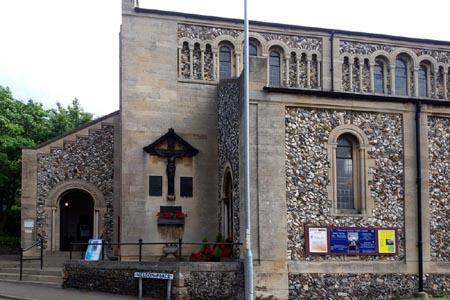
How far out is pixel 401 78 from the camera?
87.4 ft

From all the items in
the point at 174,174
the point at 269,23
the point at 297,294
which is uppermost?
the point at 269,23

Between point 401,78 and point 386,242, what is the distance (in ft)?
31.1

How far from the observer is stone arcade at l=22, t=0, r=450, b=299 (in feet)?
61.7

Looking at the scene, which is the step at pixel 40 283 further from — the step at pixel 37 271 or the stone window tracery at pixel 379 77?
the stone window tracery at pixel 379 77

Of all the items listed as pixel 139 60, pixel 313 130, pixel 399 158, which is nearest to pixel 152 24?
pixel 139 60

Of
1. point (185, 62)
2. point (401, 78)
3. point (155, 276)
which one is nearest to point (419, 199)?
point (401, 78)

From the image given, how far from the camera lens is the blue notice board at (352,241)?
19.0 m

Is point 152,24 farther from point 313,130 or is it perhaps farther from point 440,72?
point 440,72

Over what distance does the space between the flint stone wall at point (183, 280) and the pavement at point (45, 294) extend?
1.40ft

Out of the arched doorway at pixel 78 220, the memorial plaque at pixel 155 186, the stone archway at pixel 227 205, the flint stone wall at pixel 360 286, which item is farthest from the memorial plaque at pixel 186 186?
the arched doorway at pixel 78 220

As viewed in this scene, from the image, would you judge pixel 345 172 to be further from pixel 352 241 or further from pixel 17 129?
pixel 17 129

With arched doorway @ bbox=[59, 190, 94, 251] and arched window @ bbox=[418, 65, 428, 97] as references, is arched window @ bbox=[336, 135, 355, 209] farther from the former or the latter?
arched doorway @ bbox=[59, 190, 94, 251]

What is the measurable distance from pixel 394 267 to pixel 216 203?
710 centimetres

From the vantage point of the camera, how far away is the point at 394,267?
1934 cm
